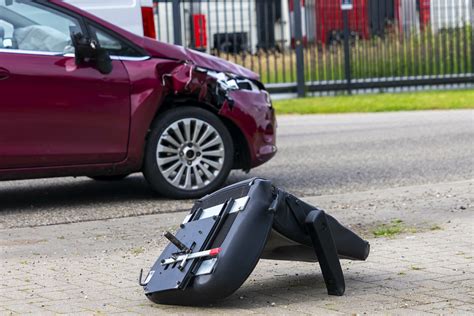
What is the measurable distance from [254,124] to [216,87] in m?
0.45

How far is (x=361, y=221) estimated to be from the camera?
788 cm

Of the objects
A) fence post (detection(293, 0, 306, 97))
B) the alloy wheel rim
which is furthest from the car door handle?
fence post (detection(293, 0, 306, 97))

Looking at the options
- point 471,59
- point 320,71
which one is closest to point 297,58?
point 320,71

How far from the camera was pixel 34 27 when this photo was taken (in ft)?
28.4

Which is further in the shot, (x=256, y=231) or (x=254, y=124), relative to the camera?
(x=254, y=124)

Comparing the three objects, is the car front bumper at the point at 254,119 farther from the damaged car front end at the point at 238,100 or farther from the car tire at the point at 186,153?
the car tire at the point at 186,153

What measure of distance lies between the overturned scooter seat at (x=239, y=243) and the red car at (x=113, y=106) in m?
3.08

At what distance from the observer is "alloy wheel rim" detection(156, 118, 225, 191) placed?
895 cm

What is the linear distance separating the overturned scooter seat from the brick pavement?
0.13 metres

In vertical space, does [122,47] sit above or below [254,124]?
above

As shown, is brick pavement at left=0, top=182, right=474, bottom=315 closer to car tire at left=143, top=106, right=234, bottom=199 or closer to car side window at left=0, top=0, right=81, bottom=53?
car tire at left=143, top=106, right=234, bottom=199

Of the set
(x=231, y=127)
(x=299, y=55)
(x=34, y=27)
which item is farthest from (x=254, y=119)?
(x=299, y=55)

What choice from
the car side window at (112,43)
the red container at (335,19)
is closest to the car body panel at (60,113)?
the car side window at (112,43)

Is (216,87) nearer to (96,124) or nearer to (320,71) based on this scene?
(96,124)
